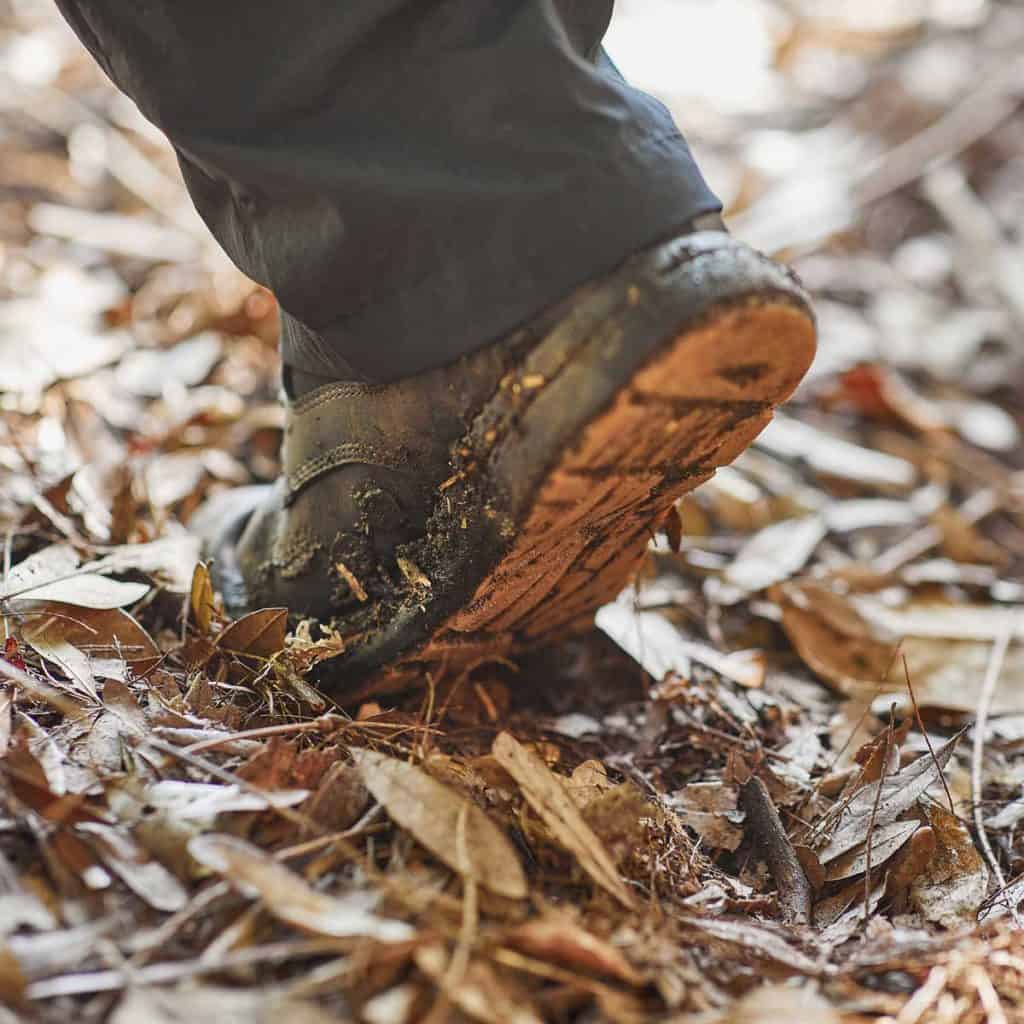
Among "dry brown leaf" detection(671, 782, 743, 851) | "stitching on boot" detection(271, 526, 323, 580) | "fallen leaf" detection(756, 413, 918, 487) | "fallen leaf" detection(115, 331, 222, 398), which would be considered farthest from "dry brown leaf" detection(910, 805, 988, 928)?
"fallen leaf" detection(115, 331, 222, 398)

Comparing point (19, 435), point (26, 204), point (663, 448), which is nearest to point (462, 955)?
point (663, 448)

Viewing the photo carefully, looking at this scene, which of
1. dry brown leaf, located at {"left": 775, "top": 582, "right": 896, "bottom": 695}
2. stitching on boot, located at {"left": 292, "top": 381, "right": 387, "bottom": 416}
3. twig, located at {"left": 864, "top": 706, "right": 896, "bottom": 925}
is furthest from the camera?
dry brown leaf, located at {"left": 775, "top": 582, "right": 896, "bottom": 695}

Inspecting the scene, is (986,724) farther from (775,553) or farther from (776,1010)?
(776,1010)

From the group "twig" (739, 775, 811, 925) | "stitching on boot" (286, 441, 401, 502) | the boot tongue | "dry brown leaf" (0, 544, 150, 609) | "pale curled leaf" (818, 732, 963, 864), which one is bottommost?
"twig" (739, 775, 811, 925)

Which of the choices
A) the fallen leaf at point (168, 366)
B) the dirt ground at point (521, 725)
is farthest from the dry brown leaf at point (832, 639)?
the fallen leaf at point (168, 366)

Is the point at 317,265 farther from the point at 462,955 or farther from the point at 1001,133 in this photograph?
the point at 1001,133

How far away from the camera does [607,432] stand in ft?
2.43

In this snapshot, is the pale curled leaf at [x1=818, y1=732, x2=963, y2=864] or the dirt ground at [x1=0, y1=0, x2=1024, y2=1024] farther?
the pale curled leaf at [x1=818, y1=732, x2=963, y2=864]

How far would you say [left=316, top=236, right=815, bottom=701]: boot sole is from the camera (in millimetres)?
726

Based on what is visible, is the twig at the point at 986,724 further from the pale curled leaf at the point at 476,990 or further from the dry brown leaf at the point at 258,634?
the dry brown leaf at the point at 258,634

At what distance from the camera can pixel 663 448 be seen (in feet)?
2.63

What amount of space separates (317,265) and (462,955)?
0.51 metres

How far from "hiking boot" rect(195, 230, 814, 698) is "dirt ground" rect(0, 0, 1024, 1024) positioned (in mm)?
70

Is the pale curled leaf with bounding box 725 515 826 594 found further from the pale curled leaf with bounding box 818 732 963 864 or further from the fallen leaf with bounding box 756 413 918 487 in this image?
the pale curled leaf with bounding box 818 732 963 864
